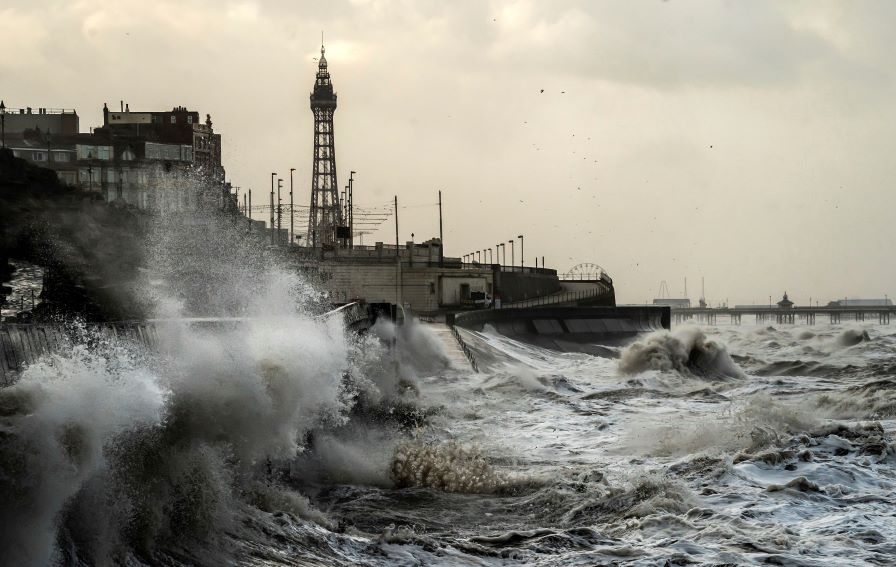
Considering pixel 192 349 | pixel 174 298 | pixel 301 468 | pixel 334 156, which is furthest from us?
pixel 334 156

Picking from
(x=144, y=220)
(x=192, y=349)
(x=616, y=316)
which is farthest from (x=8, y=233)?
(x=192, y=349)

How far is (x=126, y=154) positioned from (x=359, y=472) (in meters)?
70.0

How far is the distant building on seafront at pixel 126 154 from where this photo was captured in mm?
79000

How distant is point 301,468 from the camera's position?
14766 mm

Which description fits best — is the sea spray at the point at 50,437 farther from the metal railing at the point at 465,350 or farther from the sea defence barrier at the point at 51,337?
the metal railing at the point at 465,350

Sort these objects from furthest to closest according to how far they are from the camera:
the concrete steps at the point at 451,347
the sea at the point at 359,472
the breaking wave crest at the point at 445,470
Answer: the concrete steps at the point at 451,347, the breaking wave crest at the point at 445,470, the sea at the point at 359,472

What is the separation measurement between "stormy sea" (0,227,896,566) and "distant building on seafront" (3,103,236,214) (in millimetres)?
58919

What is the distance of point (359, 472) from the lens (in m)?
15.3

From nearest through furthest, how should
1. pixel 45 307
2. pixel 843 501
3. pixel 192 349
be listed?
pixel 192 349 → pixel 843 501 → pixel 45 307

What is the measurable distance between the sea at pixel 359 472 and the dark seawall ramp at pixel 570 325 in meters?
26.1

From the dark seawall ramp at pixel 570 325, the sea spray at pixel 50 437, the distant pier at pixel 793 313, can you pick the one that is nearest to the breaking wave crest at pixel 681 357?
the dark seawall ramp at pixel 570 325

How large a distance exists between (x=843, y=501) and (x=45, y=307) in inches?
1147

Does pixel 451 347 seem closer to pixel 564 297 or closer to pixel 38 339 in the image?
pixel 38 339

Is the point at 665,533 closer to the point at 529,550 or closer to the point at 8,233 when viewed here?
the point at 529,550
